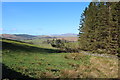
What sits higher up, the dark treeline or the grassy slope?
the dark treeline

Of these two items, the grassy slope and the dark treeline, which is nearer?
the grassy slope

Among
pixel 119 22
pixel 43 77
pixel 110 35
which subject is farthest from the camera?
pixel 110 35

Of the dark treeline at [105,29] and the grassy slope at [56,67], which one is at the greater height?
the dark treeline at [105,29]

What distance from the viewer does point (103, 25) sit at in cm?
3419

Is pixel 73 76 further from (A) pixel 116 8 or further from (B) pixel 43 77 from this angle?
(A) pixel 116 8

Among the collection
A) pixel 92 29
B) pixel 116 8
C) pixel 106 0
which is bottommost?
pixel 92 29

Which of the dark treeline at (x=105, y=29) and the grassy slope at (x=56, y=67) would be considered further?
→ the dark treeline at (x=105, y=29)

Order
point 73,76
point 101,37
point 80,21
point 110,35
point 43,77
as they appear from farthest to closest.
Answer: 1. point 80,21
2. point 101,37
3. point 110,35
4. point 73,76
5. point 43,77

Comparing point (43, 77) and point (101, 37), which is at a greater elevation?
point (101, 37)

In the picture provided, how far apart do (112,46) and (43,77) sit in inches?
926

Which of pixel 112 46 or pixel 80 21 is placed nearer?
pixel 112 46

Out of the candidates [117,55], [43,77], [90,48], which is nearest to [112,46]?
[117,55]

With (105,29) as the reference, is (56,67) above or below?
below

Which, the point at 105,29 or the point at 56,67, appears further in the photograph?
the point at 105,29
